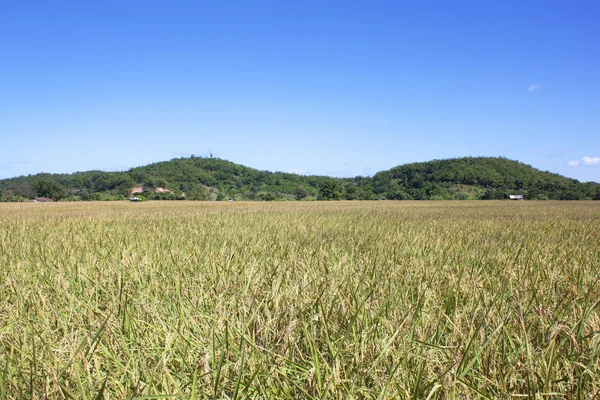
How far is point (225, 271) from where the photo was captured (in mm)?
2361

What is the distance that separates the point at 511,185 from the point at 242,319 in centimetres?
11263

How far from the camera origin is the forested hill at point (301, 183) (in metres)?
77.9

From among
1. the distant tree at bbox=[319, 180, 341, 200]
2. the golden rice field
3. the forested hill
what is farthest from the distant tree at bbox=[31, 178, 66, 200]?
the golden rice field

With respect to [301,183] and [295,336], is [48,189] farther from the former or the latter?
[295,336]

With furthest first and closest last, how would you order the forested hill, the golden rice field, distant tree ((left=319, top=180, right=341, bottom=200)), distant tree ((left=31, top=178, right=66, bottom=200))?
distant tree ((left=319, top=180, right=341, bottom=200)) → the forested hill → distant tree ((left=31, top=178, right=66, bottom=200)) → the golden rice field

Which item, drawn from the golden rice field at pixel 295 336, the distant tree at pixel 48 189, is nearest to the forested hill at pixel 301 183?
the distant tree at pixel 48 189

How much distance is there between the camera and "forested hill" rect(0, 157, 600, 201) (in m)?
77.9

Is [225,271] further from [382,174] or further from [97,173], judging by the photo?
[382,174]

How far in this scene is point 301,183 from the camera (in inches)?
4754

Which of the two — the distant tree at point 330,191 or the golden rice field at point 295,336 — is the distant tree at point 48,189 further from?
the golden rice field at point 295,336

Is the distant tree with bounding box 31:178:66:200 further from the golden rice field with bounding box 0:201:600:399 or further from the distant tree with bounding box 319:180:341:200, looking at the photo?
the golden rice field with bounding box 0:201:600:399

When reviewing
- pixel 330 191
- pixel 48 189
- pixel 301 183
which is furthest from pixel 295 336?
pixel 301 183

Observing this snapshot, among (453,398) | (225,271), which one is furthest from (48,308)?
(453,398)

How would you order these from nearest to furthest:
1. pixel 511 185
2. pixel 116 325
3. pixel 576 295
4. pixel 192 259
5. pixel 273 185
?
pixel 116 325, pixel 576 295, pixel 192 259, pixel 511 185, pixel 273 185
